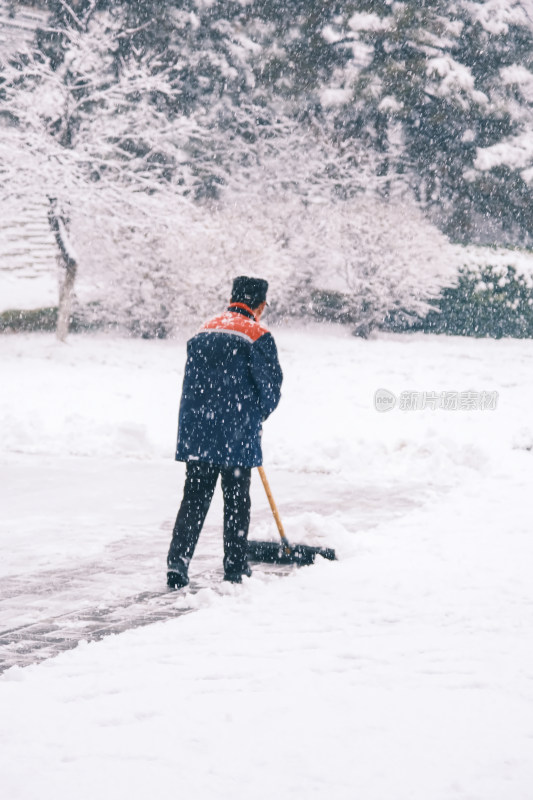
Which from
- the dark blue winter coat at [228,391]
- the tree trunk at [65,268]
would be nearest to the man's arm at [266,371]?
the dark blue winter coat at [228,391]

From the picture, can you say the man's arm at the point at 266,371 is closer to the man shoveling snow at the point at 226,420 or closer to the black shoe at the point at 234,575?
the man shoveling snow at the point at 226,420

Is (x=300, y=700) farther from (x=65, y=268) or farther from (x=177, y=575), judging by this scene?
(x=65, y=268)

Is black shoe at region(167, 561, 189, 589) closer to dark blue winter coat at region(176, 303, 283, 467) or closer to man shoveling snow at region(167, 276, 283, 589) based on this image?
man shoveling snow at region(167, 276, 283, 589)

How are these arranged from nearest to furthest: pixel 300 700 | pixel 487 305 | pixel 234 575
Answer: pixel 300 700
pixel 234 575
pixel 487 305

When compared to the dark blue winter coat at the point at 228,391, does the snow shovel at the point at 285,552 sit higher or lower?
lower

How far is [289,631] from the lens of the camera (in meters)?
4.83

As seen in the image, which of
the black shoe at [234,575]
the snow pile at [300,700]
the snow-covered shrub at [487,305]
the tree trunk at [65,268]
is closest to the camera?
the snow pile at [300,700]

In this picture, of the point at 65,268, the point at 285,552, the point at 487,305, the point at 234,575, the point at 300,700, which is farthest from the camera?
the point at 487,305

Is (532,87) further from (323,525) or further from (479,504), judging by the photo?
(323,525)

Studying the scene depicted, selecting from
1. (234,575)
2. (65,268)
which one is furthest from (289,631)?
(65,268)

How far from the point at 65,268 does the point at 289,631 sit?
17.1 metres

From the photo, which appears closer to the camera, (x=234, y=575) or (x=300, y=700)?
(x=300, y=700)

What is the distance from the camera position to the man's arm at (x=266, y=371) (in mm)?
5598

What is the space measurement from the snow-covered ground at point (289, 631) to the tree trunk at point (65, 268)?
29.5 feet
